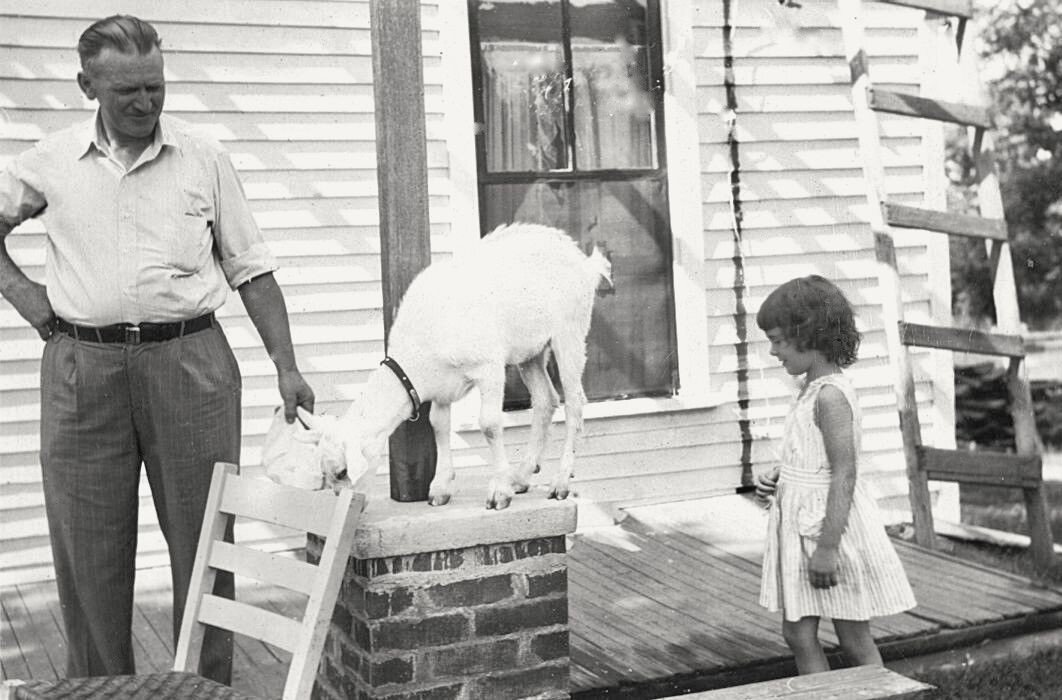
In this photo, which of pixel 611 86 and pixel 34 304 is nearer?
pixel 34 304

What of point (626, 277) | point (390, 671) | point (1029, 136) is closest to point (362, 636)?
point (390, 671)

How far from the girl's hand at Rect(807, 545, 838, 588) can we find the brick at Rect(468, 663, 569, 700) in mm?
704

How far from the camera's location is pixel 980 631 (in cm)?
431

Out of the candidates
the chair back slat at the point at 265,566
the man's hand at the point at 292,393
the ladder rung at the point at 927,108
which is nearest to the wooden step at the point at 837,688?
the chair back slat at the point at 265,566

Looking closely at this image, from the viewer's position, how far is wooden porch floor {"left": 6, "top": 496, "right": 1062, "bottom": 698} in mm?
3828

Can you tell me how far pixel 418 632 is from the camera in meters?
2.72

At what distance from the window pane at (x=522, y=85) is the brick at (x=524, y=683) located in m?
3.15

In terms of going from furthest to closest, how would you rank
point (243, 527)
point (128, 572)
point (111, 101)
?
1. point (243, 527)
2. point (128, 572)
3. point (111, 101)

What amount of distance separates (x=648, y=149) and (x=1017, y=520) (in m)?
3.29

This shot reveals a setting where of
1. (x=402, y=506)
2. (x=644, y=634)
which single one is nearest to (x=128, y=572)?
(x=402, y=506)

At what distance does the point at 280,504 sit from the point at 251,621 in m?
0.26

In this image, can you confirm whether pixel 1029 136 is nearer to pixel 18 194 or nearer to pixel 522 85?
pixel 522 85

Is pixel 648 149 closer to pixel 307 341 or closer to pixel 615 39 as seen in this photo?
pixel 615 39

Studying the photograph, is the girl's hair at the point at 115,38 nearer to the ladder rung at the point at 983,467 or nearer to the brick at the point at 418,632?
the brick at the point at 418,632
